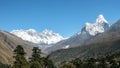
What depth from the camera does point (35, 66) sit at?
239ft

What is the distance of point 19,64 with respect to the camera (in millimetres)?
64125

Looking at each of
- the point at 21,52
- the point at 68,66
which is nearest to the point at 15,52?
the point at 21,52

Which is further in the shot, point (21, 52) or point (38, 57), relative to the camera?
point (38, 57)

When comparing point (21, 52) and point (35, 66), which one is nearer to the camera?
point (21, 52)

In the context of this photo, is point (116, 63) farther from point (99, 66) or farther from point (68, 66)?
point (68, 66)

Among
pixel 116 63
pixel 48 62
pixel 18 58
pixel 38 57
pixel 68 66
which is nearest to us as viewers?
pixel 18 58

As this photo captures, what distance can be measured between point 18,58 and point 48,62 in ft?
123

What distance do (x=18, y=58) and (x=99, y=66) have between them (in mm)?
88630

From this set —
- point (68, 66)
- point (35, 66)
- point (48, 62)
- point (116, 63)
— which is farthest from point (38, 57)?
point (116, 63)

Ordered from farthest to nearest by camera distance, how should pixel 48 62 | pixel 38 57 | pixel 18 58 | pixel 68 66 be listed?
pixel 68 66, pixel 48 62, pixel 38 57, pixel 18 58

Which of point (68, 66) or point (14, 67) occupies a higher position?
point (68, 66)

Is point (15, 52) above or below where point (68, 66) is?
below

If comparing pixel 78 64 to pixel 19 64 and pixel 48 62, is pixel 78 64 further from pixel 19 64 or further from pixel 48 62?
pixel 19 64

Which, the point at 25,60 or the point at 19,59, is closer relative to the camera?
the point at 19,59
